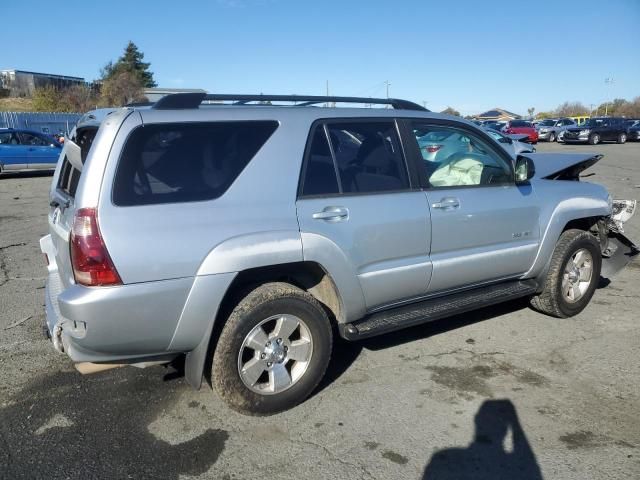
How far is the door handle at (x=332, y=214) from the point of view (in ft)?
11.0

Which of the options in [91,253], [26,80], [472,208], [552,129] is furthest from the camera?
[26,80]

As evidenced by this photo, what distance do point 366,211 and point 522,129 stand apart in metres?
33.9

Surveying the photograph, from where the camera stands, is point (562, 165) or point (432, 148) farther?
point (562, 165)

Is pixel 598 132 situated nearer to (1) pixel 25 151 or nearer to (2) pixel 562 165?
(1) pixel 25 151

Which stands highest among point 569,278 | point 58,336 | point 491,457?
point 58,336

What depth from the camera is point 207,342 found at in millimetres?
3076

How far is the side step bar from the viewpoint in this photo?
3588mm

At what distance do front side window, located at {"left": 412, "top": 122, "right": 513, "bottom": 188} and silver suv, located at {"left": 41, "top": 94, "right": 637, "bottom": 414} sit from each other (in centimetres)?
2

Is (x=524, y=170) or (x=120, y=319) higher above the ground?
(x=524, y=170)

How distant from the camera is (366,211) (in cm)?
352

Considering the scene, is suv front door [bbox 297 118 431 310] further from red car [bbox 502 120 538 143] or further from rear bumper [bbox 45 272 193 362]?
red car [bbox 502 120 538 143]

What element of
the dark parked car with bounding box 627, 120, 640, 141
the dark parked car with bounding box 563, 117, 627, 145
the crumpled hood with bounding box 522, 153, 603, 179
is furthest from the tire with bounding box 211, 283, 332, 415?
the dark parked car with bounding box 627, 120, 640, 141

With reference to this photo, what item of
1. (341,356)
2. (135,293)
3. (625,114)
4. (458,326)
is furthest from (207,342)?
(625,114)

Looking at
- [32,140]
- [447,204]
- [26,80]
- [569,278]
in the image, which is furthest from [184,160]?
[26,80]
